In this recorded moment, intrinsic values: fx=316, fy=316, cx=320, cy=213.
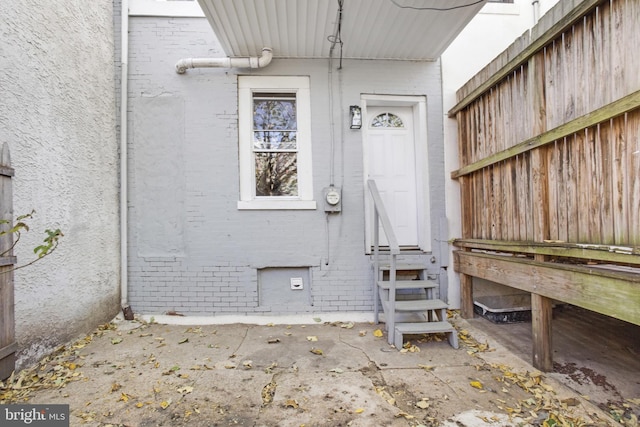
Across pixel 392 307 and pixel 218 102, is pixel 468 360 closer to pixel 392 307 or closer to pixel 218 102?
pixel 392 307

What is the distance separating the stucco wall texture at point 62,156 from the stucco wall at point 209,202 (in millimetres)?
330

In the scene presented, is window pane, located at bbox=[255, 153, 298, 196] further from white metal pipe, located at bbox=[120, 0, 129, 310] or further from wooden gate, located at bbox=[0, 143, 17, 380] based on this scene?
wooden gate, located at bbox=[0, 143, 17, 380]

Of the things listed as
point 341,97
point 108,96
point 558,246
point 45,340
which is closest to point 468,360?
point 558,246

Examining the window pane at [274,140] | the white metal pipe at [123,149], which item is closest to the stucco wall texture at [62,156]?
the white metal pipe at [123,149]

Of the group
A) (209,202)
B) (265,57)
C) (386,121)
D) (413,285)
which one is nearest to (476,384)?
(413,285)

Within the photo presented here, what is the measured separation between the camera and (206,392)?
92.8 inches

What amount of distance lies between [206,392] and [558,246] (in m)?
2.92

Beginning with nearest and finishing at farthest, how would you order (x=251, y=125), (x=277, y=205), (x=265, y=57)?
(x=265, y=57)
(x=277, y=205)
(x=251, y=125)

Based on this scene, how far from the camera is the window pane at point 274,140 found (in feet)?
13.8

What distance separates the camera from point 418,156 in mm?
4309

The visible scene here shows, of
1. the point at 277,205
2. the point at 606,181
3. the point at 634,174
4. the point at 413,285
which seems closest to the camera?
the point at 634,174

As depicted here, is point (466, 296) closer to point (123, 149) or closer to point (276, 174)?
point (276, 174)

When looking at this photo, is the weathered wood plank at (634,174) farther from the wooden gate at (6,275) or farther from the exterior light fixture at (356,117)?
the wooden gate at (6,275)

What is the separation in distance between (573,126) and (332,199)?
2435mm
